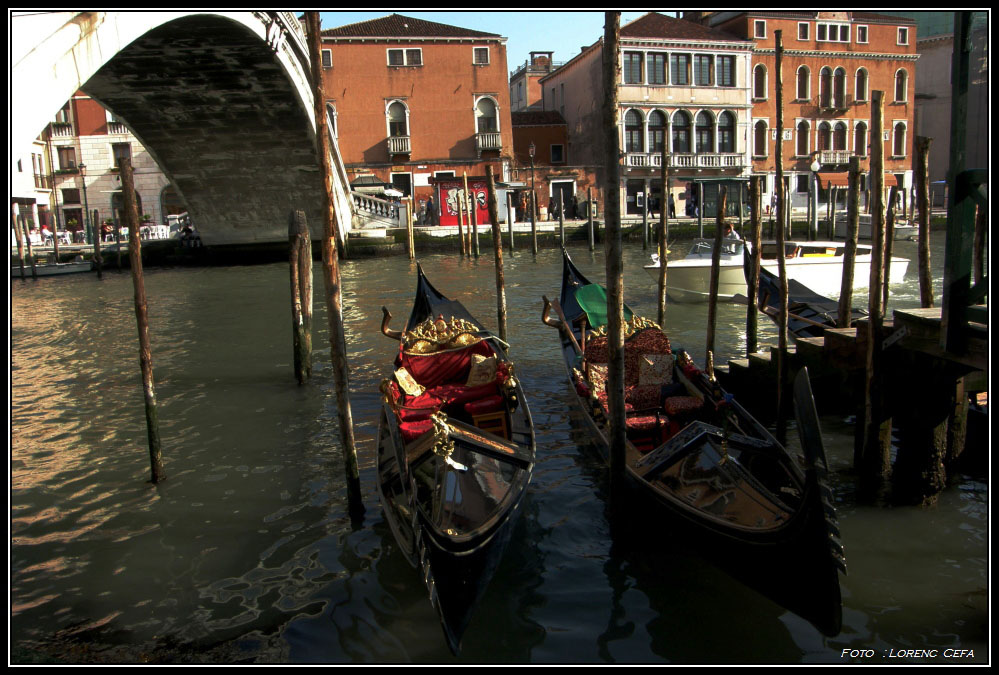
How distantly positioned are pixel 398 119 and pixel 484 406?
17.6 metres

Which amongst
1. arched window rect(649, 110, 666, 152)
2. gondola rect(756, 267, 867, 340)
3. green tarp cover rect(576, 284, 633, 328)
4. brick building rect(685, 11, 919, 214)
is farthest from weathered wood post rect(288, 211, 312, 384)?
brick building rect(685, 11, 919, 214)

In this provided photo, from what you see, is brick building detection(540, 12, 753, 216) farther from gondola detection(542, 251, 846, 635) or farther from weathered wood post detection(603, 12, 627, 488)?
weathered wood post detection(603, 12, 627, 488)

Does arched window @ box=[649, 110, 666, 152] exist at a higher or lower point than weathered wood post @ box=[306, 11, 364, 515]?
higher

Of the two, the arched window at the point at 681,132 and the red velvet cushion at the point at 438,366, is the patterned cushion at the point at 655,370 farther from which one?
the arched window at the point at 681,132

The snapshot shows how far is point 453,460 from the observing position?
303cm

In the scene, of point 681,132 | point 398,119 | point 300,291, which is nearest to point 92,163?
point 398,119

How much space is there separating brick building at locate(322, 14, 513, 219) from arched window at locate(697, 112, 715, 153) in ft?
17.7

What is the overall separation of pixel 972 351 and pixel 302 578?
2.73 metres

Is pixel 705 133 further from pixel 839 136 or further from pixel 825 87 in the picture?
pixel 839 136

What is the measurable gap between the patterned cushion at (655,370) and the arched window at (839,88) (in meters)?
21.0

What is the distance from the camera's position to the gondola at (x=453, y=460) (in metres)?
2.53

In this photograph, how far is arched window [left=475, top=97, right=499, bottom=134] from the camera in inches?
802

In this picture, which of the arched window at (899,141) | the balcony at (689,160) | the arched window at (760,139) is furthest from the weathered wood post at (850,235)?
the arched window at (899,141)

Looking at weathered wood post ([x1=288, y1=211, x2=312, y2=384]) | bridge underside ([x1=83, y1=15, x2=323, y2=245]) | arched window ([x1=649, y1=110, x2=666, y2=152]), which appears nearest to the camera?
weathered wood post ([x1=288, y1=211, x2=312, y2=384])
